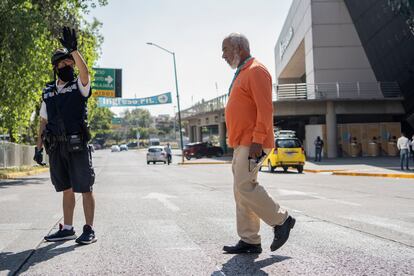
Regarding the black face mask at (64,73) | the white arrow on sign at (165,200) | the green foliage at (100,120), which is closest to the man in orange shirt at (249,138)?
the black face mask at (64,73)

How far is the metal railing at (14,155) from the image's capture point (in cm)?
2580

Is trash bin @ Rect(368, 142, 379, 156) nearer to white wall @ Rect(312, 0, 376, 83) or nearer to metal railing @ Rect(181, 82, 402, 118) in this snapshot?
metal railing @ Rect(181, 82, 402, 118)

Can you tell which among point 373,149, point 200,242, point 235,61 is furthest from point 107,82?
point 235,61

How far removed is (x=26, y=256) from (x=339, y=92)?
3367cm

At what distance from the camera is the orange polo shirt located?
4383 millimetres

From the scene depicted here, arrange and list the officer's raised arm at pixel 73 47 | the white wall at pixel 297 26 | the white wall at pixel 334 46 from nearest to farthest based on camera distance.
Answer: the officer's raised arm at pixel 73 47 → the white wall at pixel 334 46 → the white wall at pixel 297 26

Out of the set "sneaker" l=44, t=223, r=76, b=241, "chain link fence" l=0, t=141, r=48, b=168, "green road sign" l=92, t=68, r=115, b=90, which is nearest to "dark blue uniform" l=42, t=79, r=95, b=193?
"sneaker" l=44, t=223, r=76, b=241

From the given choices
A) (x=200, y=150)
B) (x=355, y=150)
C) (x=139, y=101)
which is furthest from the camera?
(x=139, y=101)

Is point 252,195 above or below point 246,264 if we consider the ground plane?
above

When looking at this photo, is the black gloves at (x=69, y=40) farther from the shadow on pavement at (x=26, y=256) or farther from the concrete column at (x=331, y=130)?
the concrete column at (x=331, y=130)

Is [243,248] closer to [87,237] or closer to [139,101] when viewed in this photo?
[87,237]

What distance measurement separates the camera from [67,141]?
5.04 m

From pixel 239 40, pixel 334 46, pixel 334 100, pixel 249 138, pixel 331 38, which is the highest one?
pixel 331 38

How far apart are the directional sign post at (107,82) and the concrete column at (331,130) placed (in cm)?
1549
